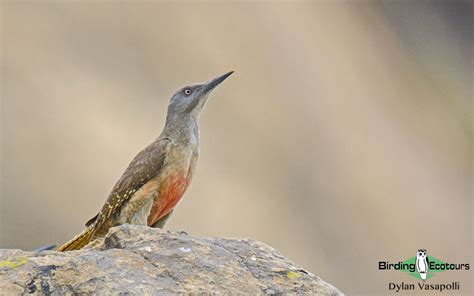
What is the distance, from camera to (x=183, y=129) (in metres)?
8.20

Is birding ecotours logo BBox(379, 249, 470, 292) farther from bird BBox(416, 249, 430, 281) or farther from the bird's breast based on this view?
the bird's breast

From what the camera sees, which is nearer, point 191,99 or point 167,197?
point 167,197

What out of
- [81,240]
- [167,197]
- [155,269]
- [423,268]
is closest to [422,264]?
[423,268]

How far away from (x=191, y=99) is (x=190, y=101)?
0.02m

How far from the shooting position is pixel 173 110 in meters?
8.34

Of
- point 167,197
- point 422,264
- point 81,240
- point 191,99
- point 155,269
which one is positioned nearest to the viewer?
point 155,269

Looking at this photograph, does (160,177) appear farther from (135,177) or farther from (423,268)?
(423,268)

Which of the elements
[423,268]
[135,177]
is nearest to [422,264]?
[423,268]

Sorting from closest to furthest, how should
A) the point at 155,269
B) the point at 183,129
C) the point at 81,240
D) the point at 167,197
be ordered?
the point at 155,269 < the point at 81,240 < the point at 167,197 < the point at 183,129

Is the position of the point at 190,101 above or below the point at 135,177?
above

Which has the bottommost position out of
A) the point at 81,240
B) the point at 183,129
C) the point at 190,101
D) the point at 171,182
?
the point at 81,240

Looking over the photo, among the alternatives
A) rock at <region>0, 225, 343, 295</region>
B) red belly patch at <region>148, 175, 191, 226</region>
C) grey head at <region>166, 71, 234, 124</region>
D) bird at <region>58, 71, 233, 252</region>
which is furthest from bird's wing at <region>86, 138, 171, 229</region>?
rock at <region>0, 225, 343, 295</region>

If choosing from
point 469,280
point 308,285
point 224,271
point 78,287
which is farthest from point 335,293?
point 469,280

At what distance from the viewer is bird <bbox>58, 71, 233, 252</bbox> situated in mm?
7613
